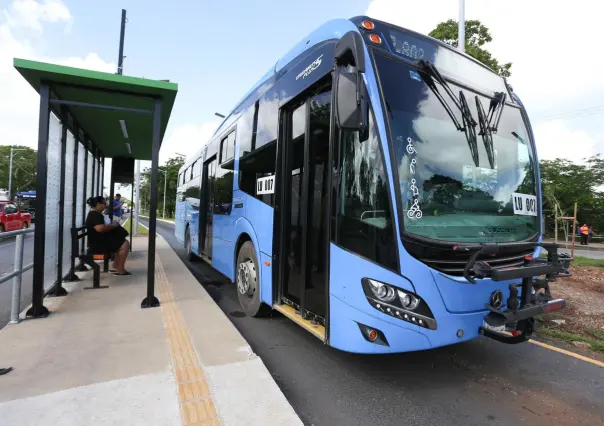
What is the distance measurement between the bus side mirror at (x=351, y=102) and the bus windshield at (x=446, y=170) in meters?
0.20

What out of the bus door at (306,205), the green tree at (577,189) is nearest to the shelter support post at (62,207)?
the bus door at (306,205)

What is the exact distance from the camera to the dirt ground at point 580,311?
194 inches

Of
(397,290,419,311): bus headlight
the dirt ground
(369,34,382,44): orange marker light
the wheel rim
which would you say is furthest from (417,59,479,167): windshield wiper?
the dirt ground

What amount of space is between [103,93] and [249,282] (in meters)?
3.24

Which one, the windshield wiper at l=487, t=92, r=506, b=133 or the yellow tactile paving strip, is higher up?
the windshield wiper at l=487, t=92, r=506, b=133

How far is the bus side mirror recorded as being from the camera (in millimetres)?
2816

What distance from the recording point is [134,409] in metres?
2.62

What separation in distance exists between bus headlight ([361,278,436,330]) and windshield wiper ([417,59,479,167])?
1.40 meters

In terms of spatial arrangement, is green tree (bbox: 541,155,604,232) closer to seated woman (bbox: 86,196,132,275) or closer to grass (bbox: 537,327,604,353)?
grass (bbox: 537,327,604,353)

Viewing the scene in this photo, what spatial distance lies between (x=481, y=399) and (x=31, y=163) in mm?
66559

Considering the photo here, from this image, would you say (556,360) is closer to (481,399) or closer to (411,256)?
(481,399)

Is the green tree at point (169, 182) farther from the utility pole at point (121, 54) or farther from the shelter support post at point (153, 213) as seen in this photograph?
the shelter support post at point (153, 213)

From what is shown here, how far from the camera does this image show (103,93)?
195 inches

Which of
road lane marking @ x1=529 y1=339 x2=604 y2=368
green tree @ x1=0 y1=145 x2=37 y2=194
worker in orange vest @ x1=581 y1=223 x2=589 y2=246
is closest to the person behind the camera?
road lane marking @ x1=529 y1=339 x2=604 y2=368
